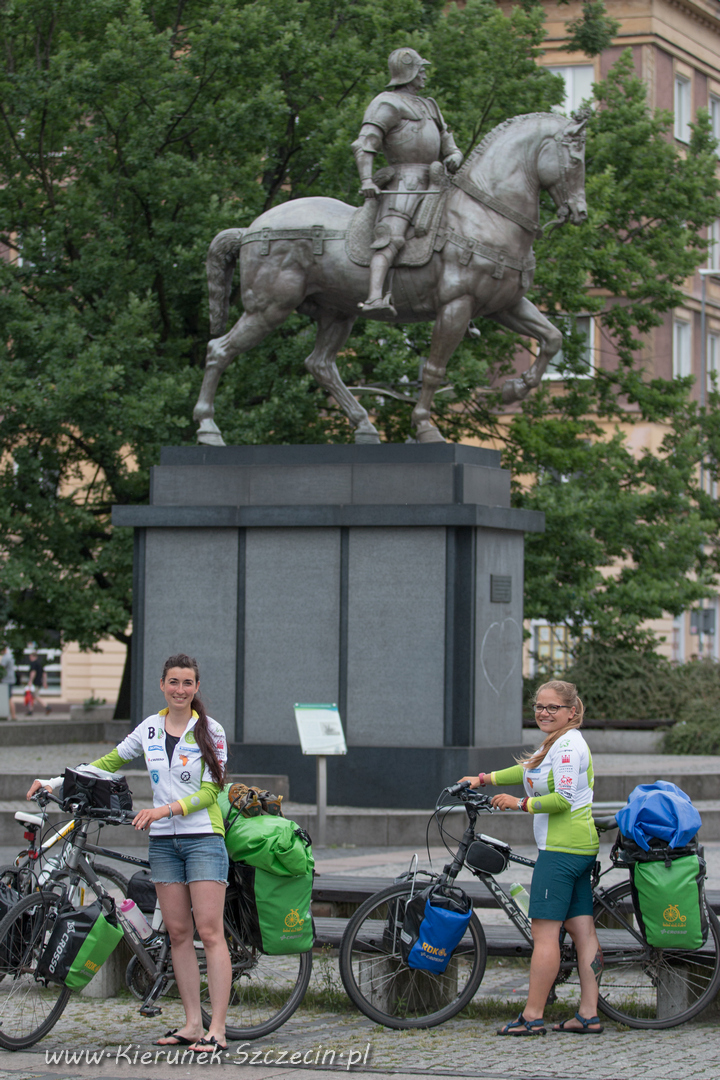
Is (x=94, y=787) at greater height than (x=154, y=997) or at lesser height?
greater

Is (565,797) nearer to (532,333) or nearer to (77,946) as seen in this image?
(77,946)

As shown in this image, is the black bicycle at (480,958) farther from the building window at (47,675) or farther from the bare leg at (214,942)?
the building window at (47,675)

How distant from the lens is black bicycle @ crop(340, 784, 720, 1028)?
6.66 metres

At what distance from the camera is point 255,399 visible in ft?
68.5

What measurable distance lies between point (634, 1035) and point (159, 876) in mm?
2195

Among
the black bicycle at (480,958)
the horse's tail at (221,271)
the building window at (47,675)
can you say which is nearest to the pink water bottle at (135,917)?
the black bicycle at (480,958)

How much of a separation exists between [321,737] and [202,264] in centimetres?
990

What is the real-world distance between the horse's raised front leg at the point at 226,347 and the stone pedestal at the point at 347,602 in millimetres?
330

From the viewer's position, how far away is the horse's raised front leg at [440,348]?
43.5 ft

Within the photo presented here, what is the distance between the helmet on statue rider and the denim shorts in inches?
348

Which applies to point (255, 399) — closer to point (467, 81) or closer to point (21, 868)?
→ point (467, 81)

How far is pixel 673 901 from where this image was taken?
6.45 metres

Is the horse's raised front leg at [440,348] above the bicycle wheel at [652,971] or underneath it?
above

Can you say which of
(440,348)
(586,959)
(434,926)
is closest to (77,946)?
(434,926)
